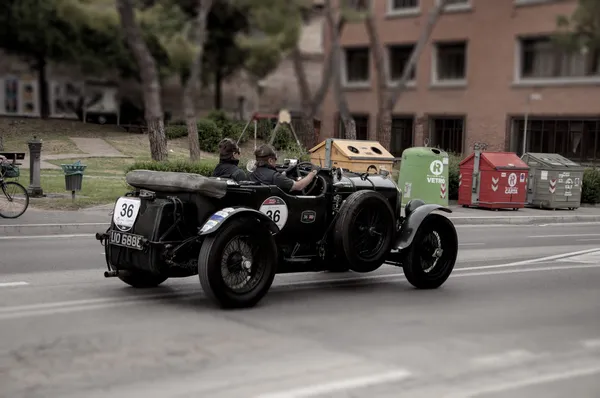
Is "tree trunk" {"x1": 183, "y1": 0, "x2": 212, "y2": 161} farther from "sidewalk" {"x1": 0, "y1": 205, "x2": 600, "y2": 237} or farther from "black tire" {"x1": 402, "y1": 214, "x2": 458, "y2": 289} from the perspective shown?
"black tire" {"x1": 402, "y1": 214, "x2": 458, "y2": 289}

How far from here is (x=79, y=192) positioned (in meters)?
17.6

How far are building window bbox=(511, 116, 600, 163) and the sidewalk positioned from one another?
30.7 ft

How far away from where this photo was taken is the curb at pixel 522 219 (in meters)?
18.3

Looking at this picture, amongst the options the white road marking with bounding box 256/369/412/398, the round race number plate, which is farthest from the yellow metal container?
the white road marking with bounding box 256/369/412/398

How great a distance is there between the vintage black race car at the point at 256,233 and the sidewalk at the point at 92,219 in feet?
19.1

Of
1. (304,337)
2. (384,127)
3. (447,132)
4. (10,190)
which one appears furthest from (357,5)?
(447,132)

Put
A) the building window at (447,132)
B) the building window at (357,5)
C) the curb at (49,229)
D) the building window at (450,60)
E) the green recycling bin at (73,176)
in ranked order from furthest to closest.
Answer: the building window at (447,132) → the green recycling bin at (73,176) → the building window at (450,60) → the curb at (49,229) → the building window at (357,5)

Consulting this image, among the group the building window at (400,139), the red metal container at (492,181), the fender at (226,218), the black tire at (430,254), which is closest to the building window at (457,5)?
the building window at (400,139)

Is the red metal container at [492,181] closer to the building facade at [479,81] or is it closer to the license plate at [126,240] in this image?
the building facade at [479,81]

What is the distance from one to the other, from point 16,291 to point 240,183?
92.6 inches

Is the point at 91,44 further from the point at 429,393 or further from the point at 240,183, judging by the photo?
the point at 429,393

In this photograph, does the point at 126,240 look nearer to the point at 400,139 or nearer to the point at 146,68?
the point at 146,68

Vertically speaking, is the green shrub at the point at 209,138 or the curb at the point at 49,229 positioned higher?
the green shrub at the point at 209,138

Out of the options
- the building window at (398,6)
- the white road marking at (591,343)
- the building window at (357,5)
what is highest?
the building window at (398,6)
